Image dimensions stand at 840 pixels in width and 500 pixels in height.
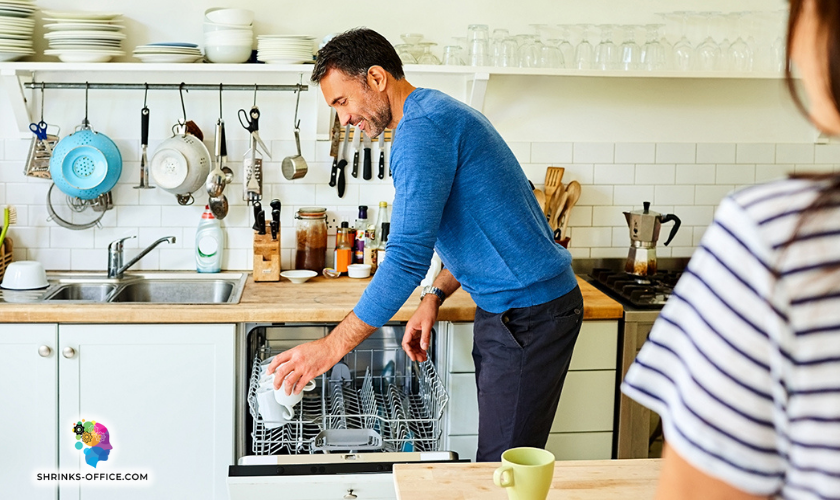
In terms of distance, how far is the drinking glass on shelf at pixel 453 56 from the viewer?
3070mm

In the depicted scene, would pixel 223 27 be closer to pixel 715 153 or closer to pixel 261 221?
pixel 261 221

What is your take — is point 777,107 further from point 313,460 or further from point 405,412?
point 313,460

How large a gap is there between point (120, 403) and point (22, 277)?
2.02 feet

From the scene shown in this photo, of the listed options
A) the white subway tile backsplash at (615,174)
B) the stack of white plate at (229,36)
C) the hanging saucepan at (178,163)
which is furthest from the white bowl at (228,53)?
the white subway tile backsplash at (615,174)

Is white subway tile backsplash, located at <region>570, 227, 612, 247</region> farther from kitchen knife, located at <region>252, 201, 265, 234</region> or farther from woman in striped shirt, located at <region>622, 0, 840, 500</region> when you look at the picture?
woman in striped shirt, located at <region>622, 0, 840, 500</region>

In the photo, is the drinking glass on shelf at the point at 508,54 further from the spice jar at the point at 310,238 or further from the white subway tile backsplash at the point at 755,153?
the white subway tile backsplash at the point at 755,153

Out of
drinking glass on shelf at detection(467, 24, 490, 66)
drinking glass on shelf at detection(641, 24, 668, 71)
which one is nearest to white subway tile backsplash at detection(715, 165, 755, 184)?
drinking glass on shelf at detection(641, 24, 668, 71)

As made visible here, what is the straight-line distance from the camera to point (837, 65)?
57 centimetres

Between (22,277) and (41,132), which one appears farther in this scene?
(41,132)

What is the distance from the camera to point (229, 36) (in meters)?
3.01

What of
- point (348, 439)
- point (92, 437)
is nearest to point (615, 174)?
point (348, 439)

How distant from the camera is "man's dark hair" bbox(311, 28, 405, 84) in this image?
7.21 feet

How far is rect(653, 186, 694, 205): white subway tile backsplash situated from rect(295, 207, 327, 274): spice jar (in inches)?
51.8

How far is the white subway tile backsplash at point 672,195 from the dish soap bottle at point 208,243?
170cm
